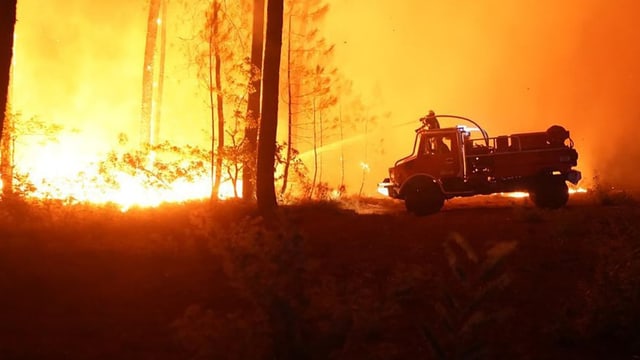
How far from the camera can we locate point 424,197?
51.3ft

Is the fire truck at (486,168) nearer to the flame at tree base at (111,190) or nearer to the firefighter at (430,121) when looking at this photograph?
the firefighter at (430,121)

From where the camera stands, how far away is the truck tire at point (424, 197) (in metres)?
15.6

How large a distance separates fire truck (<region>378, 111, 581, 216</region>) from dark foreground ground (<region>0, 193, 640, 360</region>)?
10.8ft

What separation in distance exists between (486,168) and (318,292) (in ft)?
32.1

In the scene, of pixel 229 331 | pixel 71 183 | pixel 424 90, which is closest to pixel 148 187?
pixel 71 183

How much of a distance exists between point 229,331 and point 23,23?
3242 cm

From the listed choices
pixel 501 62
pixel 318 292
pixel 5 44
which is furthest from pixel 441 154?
pixel 501 62

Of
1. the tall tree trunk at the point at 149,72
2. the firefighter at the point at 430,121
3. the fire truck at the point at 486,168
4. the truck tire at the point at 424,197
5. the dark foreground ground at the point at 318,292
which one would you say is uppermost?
the tall tree trunk at the point at 149,72

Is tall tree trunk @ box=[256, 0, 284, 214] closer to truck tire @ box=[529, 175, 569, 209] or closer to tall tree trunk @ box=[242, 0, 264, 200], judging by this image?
tall tree trunk @ box=[242, 0, 264, 200]

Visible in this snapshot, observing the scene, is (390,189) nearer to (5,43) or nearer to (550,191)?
(550,191)

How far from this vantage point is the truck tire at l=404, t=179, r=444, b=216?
15.6 m

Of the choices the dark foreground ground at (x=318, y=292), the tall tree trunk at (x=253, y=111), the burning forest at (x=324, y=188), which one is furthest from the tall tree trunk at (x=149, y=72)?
the dark foreground ground at (x=318, y=292)

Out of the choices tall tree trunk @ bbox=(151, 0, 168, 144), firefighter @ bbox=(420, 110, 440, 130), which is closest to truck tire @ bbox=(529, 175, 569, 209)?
firefighter @ bbox=(420, 110, 440, 130)

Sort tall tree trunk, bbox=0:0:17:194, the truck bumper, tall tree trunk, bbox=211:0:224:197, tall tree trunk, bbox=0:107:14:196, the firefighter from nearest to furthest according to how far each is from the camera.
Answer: tall tree trunk, bbox=0:0:17:194, tall tree trunk, bbox=0:107:14:196, the firefighter, the truck bumper, tall tree trunk, bbox=211:0:224:197
